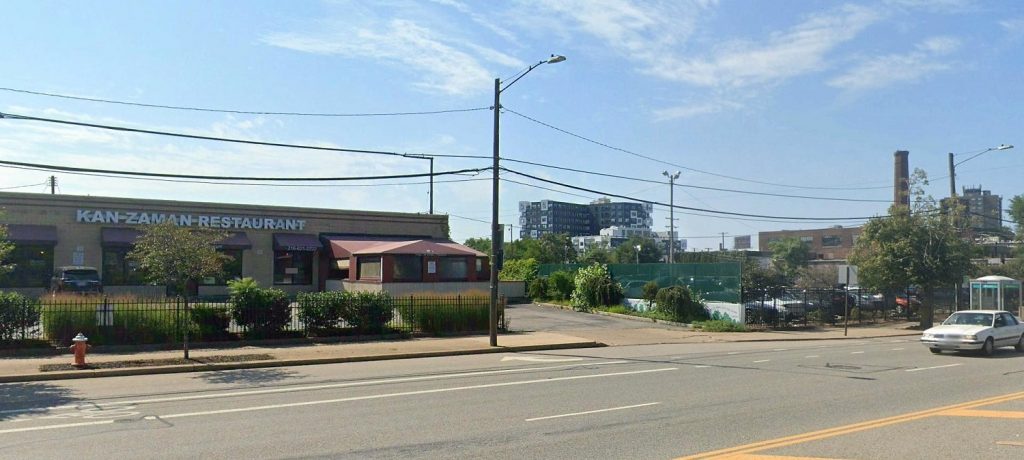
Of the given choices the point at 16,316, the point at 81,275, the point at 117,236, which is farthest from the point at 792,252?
the point at 16,316

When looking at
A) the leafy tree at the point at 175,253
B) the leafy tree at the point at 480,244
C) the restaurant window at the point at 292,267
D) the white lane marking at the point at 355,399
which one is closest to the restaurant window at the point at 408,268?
the restaurant window at the point at 292,267

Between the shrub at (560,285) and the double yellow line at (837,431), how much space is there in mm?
29396

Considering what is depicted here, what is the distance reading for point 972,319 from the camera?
70.5ft

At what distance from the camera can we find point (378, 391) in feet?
43.1

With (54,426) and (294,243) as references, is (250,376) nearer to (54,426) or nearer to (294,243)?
(54,426)

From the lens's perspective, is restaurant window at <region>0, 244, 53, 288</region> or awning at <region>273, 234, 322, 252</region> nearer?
restaurant window at <region>0, 244, 53, 288</region>

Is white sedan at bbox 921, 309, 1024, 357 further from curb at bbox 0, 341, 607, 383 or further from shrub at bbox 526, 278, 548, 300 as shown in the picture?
shrub at bbox 526, 278, 548, 300

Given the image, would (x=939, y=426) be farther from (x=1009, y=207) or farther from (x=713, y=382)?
(x=1009, y=207)

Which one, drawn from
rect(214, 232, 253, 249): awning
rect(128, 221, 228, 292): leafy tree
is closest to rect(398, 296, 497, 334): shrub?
rect(128, 221, 228, 292): leafy tree

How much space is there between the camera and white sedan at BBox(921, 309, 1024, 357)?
66.0ft

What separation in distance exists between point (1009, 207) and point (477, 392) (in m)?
80.7

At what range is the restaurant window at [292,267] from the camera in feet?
134

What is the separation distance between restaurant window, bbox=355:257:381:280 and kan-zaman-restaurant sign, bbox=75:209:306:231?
5.38 m

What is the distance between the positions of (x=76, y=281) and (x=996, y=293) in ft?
129
